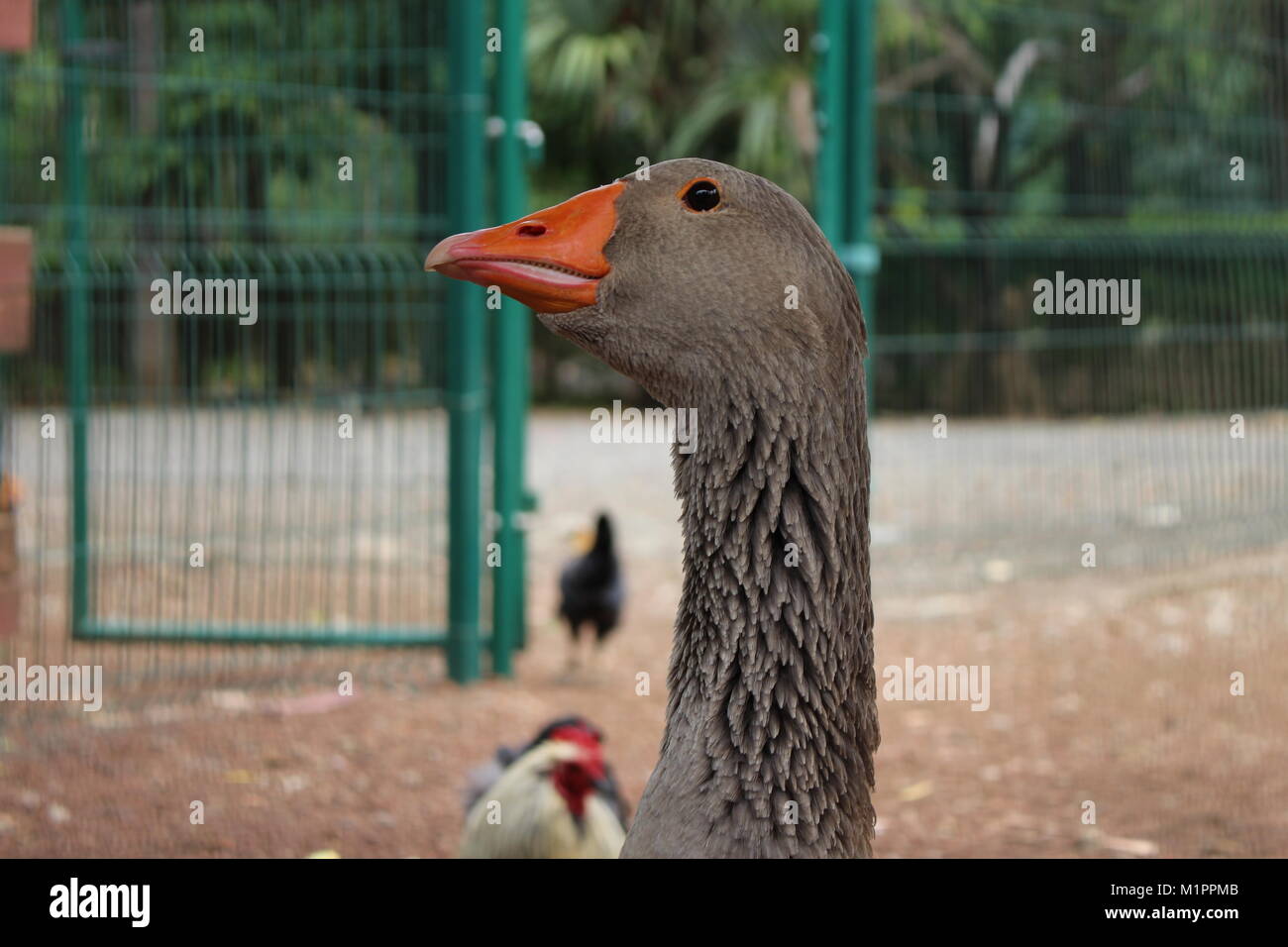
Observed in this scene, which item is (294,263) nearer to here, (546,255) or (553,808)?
(553,808)

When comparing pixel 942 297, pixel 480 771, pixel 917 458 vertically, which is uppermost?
pixel 942 297

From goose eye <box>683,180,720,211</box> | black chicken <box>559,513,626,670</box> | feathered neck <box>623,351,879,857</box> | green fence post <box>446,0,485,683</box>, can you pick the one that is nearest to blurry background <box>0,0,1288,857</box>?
green fence post <box>446,0,485,683</box>

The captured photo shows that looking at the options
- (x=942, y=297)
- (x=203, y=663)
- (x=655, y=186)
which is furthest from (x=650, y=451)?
(x=655, y=186)

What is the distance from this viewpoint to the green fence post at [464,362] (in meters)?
6.37

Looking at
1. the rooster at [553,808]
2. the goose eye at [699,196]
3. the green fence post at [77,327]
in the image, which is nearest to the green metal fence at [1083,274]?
the green fence post at [77,327]

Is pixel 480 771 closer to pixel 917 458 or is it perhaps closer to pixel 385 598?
pixel 385 598

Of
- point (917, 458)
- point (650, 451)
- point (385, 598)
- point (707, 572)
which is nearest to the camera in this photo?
point (707, 572)

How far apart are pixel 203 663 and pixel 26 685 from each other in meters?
0.86

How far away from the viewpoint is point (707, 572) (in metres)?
2.28

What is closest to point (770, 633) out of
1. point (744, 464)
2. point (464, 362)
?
point (744, 464)

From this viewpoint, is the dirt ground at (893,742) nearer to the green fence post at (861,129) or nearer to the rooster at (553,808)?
the rooster at (553,808)

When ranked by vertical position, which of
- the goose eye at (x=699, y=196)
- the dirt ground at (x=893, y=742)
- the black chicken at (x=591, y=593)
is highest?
the goose eye at (x=699, y=196)

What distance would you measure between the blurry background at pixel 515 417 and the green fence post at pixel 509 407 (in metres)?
0.02

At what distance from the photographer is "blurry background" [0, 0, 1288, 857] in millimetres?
5445
